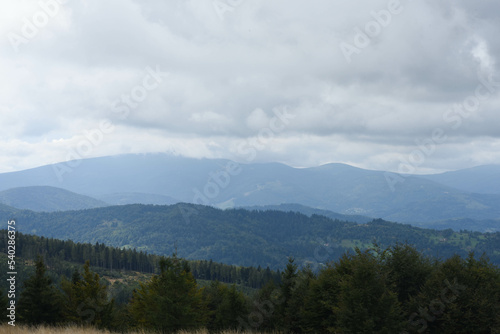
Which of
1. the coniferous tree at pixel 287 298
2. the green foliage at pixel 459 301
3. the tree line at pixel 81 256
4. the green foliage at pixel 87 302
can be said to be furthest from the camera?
the tree line at pixel 81 256

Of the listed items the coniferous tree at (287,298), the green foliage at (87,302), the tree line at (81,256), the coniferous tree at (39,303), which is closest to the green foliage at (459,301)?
the coniferous tree at (287,298)

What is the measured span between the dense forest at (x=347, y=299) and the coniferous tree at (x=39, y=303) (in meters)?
0.08

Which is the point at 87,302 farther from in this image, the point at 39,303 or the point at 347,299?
the point at 347,299

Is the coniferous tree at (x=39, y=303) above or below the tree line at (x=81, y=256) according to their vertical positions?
above

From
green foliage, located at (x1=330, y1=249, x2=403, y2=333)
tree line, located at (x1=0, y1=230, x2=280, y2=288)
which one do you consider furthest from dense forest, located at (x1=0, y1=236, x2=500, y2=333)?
tree line, located at (x1=0, y1=230, x2=280, y2=288)

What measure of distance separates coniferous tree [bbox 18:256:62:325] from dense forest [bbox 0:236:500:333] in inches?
3.1

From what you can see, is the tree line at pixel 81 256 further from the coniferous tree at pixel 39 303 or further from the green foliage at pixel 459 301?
the green foliage at pixel 459 301

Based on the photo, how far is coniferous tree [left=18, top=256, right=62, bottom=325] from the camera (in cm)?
3183

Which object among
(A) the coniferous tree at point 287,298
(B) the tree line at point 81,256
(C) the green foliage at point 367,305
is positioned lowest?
(B) the tree line at point 81,256

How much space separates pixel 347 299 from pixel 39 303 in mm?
27491

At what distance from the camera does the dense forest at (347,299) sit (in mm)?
23641

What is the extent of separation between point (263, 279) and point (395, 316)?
17892 centimetres

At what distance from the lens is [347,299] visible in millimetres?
23672

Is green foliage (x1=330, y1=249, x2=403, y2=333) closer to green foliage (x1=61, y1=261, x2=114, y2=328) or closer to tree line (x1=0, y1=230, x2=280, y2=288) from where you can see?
green foliage (x1=61, y1=261, x2=114, y2=328)
